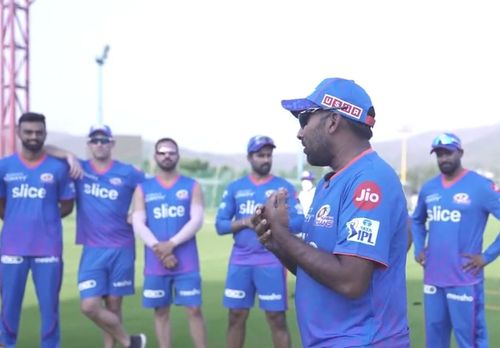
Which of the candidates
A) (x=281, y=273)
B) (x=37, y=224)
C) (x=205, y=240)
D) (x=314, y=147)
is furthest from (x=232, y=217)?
(x=205, y=240)

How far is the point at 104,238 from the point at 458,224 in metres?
3.33

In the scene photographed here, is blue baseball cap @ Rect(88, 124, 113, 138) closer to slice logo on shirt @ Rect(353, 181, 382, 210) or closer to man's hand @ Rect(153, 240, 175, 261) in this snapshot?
man's hand @ Rect(153, 240, 175, 261)

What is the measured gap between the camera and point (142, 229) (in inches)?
256

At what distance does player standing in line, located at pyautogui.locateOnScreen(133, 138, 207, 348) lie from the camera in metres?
6.45

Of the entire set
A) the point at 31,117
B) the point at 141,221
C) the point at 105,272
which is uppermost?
the point at 31,117

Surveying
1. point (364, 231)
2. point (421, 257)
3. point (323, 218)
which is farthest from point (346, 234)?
point (421, 257)

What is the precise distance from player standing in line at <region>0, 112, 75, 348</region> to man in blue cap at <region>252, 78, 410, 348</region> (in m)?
4.03

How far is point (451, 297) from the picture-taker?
5.80 metres

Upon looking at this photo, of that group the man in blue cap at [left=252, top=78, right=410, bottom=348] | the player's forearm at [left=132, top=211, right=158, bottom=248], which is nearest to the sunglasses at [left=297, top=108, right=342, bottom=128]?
the man in blue cap at [left=252, top=78, right=410, bottom=348]

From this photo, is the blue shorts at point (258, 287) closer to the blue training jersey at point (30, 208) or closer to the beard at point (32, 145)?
the blue training jersey at point (30, 208)

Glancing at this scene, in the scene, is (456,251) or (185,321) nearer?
(456,251)

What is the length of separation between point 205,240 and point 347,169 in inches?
698

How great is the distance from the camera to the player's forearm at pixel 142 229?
21.2 feet

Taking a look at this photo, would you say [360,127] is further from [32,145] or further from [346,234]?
[32,145]
